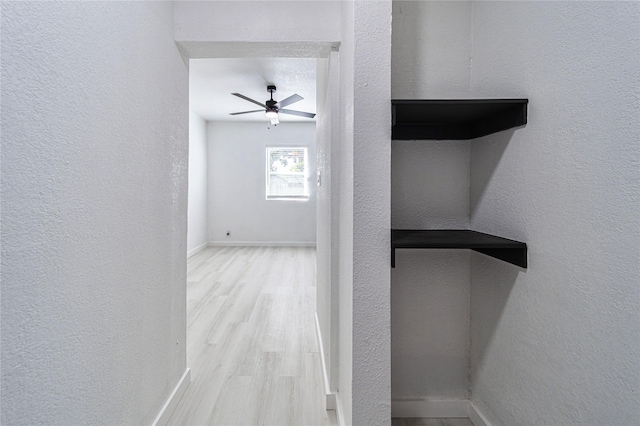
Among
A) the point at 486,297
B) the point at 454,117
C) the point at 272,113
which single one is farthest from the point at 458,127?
the point at 272,113

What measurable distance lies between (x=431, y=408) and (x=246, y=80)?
3.91 meters

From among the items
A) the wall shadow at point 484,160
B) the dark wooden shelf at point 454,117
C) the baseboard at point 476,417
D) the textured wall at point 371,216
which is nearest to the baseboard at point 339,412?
the textured wall at point 371,216

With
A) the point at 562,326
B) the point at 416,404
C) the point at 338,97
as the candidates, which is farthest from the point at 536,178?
the point at 416,404

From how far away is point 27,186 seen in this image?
32.5 inches

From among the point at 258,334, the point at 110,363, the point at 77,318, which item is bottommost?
the point at 258,334

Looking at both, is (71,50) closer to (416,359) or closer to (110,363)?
(110,363)

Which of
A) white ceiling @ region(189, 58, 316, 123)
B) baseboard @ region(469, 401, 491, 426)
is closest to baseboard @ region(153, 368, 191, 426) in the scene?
baseboard @ region(469, 401, 491, 426)

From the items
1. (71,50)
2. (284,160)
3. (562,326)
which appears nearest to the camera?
(71,50)

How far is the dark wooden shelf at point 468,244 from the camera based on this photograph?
4.09 ft

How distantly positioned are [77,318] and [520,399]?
5.01 feet

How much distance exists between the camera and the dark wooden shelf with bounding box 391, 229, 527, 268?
4.09 feet

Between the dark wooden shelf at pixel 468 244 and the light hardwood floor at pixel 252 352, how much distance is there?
1060 millimetres

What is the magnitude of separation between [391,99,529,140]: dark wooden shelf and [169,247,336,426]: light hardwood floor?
146 cm

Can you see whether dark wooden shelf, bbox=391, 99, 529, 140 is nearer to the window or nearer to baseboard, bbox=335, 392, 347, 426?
baseboard, bbox=335, 392, 347, 426
